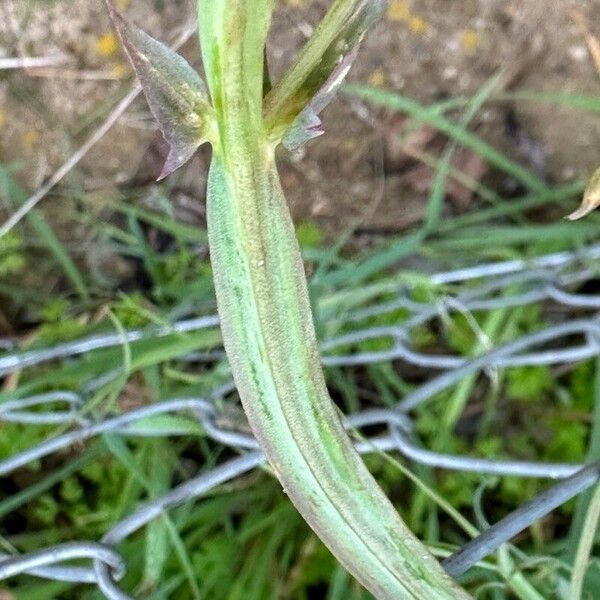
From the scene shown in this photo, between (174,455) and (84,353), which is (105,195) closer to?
(84,353)

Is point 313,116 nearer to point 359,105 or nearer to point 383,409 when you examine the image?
point 383,409

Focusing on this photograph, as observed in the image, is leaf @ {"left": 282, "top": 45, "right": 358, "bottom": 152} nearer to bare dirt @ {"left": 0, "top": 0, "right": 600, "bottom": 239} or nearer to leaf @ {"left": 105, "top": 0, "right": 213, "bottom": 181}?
leaf @ {"left": 105, "top": 0, "right": 213, "bottom": 181}

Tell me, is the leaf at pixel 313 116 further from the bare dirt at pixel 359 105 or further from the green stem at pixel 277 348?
the bare dirt at pixel 359 105

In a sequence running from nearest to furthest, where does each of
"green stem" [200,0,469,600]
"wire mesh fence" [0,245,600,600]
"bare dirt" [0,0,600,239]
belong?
1. "green stem" [200,0,469,600]
2. "wire mesh fence" [0,245,600,600]
3. "bare dirt" [0,0,600,239]


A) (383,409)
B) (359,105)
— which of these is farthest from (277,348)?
(359,105)

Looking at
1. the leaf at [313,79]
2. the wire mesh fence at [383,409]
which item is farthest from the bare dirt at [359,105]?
A: the leaf at [313,79]

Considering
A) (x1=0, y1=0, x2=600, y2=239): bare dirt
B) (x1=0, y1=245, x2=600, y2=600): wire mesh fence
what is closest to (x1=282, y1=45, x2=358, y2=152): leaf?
(x1=0, y1=245, x2=600, y2=600): wire mesh fence

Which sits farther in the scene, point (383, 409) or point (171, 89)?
point (383, 409)
